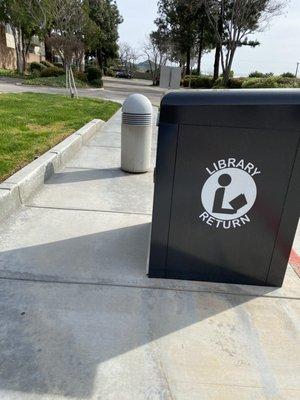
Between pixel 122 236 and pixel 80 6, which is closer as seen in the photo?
pixel 122 236

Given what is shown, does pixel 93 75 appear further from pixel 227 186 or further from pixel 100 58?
pixel 100 58

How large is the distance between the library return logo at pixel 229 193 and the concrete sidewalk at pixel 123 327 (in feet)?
1.98

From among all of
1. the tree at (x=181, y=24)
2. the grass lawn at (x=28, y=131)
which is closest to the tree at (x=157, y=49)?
the tree at (x=181, y=24)

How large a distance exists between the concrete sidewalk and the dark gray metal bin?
22 cm

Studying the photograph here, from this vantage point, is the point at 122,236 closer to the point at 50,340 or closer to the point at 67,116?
the point at 50,340

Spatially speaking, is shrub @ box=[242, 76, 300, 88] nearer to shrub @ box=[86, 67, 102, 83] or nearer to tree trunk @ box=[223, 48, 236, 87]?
tree trunk @ box=[223, 48, 236, 87]

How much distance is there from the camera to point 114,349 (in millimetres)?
2248

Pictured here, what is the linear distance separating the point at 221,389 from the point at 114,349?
2.25 ft

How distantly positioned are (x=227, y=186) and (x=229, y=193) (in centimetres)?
6

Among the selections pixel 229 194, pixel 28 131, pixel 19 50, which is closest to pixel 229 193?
pixel 229 194

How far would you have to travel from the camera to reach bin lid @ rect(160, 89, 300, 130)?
242 cm

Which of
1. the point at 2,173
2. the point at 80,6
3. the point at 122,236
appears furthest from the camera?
the point at 80,6

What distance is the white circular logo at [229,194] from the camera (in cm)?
266

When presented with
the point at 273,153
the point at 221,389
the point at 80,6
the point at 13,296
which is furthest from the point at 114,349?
the point at 80,6
